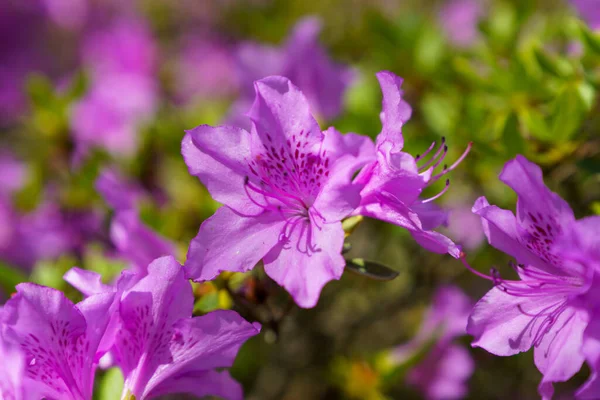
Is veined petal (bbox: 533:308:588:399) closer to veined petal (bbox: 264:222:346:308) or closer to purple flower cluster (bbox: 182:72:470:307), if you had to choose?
purple flower cluster (bbox: 182:72:470:307)

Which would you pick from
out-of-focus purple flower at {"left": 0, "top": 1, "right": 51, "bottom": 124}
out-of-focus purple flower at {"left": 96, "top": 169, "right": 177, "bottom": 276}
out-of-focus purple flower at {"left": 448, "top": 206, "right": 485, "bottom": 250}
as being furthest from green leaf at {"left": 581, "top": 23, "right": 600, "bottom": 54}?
out-of-focus purple flower at {"left": 0, "top": 1, "right": 51, "bottom": 124}

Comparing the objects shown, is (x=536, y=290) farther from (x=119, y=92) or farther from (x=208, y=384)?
(x=119, y=92)

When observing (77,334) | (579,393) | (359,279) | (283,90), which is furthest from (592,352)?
(359,279)

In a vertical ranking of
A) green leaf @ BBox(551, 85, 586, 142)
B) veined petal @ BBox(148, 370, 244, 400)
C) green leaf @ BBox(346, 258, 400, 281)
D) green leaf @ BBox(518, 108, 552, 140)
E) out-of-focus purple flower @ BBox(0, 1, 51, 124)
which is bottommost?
out-of-focus purple flower @ BBox(0, 1, 51, 124)

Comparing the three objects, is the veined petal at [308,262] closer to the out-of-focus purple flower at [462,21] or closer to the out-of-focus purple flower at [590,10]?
the out-of-focus purple flower at [590,10]

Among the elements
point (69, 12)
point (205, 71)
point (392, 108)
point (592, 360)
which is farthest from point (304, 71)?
point (69, 12)

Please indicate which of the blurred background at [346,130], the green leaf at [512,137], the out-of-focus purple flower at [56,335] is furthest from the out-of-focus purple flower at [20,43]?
the green leaf at [512,137]
